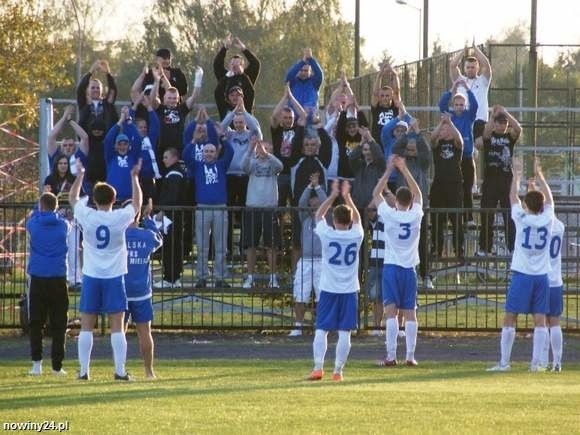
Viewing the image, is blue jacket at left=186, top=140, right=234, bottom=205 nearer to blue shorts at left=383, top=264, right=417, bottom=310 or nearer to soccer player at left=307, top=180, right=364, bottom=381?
blue shorts at left=383, top=264, right=417, bottom=310

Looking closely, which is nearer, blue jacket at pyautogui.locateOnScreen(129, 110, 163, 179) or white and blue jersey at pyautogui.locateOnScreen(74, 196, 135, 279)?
white and blue jersey at pyautogui.locateOnScreen(74, 196, 135, 279)

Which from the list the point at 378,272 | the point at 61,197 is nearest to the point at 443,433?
the point at 378,272

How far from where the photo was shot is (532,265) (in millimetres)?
17953

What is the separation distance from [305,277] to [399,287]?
3783 millimetres

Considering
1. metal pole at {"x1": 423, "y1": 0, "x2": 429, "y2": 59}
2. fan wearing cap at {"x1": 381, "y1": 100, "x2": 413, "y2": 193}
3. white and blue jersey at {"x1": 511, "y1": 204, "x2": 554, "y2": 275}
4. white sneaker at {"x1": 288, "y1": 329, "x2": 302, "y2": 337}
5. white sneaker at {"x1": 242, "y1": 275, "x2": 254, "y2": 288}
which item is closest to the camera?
white and blue jersey at {"x1": 511, "y1": 204, "x2": 554, "y2": 275}

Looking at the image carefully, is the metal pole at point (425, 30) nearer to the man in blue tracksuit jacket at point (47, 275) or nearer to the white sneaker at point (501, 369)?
the white sneaker at point (501, 369)

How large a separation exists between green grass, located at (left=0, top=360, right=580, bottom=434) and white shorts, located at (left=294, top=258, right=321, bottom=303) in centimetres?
419

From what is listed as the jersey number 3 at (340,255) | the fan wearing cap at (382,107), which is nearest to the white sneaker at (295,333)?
the fan wearing cap at (382,107)

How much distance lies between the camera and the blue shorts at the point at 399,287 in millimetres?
18641

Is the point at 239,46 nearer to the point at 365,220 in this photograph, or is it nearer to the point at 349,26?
the point at 365,220

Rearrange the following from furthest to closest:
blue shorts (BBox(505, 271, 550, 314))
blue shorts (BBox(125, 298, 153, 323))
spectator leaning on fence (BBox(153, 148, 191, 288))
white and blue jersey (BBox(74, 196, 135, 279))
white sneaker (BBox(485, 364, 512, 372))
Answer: spectator leaning on fence (BBox(153, 148, 191, 288)) < white sneaker (BBox(485, 364, 512, 372)) < blue shorts (BBox(505, 271, 550, 314)) < blue shorts (BBox(125, 298, 153, 323)) < white and blue jersey (BBox(74, 196, 135, 279))

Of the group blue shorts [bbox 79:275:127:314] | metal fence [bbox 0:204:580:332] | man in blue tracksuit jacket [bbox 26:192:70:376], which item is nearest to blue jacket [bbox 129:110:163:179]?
metal fence [bbox 0:204:580:332]

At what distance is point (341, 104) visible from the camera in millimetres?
24359

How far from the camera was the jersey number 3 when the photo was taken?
17.0 m
